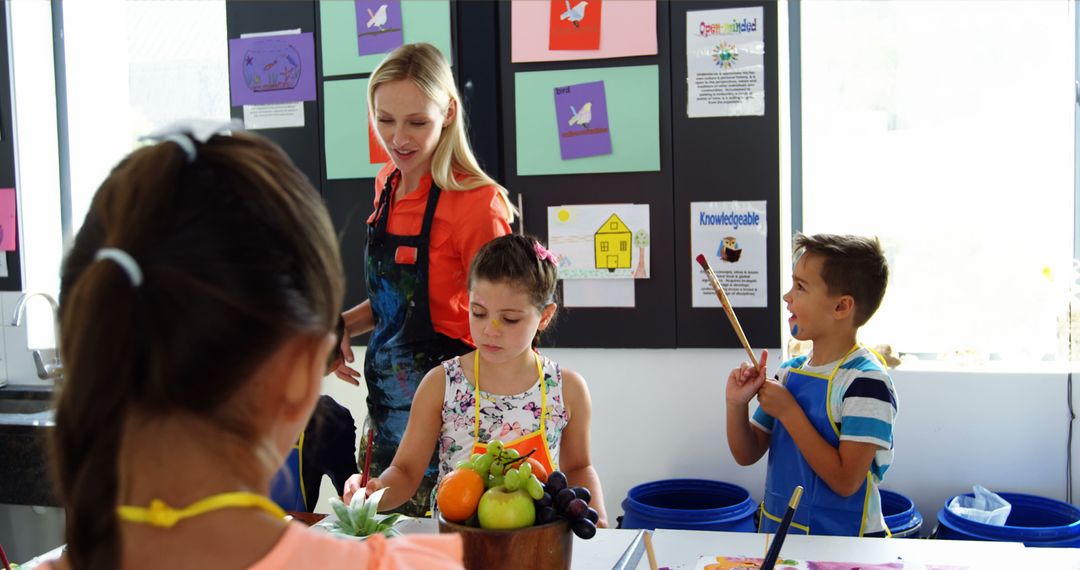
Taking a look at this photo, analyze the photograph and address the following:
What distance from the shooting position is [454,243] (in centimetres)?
202

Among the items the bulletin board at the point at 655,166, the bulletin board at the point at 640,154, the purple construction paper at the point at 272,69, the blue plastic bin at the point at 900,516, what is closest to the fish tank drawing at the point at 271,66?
the purple construction paper at the point at 272,69

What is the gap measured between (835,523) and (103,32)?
3190 mm

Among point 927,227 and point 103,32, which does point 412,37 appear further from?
point 927,227

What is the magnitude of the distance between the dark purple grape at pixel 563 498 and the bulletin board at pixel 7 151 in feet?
9.68

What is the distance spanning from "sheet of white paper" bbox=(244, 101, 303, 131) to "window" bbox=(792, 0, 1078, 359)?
5.44ft

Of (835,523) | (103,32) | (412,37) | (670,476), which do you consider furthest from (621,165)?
(103,32)

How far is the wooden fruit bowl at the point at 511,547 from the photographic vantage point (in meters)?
1.13

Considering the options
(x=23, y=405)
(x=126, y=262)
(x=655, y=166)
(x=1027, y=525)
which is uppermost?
(x=655, y=166)

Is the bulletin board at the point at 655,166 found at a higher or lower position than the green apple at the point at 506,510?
higher

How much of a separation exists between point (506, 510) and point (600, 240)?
1845 mm

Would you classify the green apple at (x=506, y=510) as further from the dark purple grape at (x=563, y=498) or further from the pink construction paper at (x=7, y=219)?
the pink construction paper at (x=7, y=219)

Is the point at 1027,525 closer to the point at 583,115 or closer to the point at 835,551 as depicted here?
the point at 835,551

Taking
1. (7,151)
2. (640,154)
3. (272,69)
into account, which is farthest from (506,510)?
(7,151)

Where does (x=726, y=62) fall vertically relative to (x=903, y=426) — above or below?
Answer: above
